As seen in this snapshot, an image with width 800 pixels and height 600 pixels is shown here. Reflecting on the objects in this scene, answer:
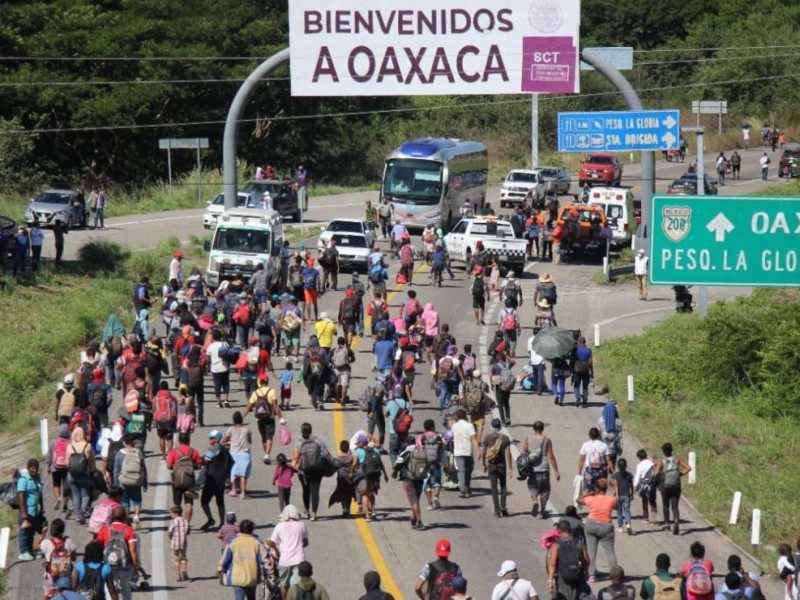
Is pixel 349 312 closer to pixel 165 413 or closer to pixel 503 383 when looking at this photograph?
pixel 503 383

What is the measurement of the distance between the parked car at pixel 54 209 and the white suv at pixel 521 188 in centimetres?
1998

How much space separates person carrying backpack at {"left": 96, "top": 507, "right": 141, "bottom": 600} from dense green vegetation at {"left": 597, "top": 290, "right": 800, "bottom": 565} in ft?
33.1

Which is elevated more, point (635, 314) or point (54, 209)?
point (54, 209)

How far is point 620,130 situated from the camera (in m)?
44.0

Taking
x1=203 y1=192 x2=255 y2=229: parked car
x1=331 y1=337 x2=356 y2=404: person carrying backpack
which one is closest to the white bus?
x1=203 y1=192 x2=255 y2=229: parked car

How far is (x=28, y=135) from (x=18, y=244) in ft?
87.3

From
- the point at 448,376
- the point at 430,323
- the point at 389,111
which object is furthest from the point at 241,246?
the point at 389,111

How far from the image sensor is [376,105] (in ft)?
287

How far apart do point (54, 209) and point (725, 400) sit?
90.6 ft

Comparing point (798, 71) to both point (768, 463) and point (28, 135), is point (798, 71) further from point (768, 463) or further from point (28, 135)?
point (768, 463)

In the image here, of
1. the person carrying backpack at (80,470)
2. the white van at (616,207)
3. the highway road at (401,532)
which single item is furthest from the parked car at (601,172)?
the person carrying backpack at (80,470)

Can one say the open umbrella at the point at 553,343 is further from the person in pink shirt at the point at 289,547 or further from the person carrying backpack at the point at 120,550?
the person carrying backpack at the point at 120,550

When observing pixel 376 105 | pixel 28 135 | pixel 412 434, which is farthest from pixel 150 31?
pixel 412 434

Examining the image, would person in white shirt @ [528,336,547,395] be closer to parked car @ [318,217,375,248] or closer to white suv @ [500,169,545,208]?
parked car @ [318,217,375,248]
